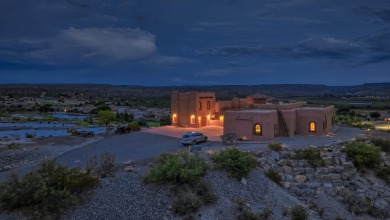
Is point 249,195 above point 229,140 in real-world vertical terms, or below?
below

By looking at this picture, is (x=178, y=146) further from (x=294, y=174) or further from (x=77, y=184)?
(x=77, y=184)

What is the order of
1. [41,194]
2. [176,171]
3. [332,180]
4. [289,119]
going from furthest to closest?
1. [289,119]
2. [332,180]
3. [176,171]
4. [41,194]

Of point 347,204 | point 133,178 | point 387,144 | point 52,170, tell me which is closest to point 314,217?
point 347,204

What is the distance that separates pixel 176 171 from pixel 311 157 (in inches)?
411

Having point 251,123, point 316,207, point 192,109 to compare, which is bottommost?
point 316,207

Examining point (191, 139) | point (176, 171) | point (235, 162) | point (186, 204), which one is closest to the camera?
point (186, 204)

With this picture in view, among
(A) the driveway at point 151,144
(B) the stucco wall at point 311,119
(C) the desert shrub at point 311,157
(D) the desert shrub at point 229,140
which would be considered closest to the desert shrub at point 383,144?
(A) the driveway at point 151,144

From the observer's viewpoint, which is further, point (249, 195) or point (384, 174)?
point (384, 174)

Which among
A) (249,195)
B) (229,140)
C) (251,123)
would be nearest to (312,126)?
(251,123)

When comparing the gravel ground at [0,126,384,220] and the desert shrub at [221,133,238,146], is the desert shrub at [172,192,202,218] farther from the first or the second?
the desert shrub at [221,133,238,146]

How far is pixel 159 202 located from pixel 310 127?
19.0m

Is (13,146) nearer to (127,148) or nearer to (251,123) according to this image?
(127,148)

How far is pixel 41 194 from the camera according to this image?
1775cm

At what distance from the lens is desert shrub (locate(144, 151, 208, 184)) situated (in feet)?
67.9
